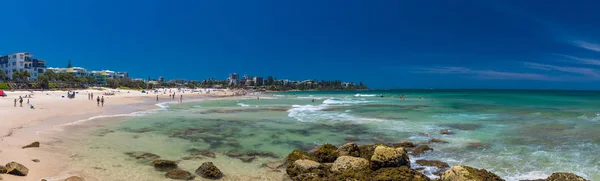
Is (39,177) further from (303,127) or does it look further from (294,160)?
(303,127)

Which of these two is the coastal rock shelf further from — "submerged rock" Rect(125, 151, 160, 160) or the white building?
the white building

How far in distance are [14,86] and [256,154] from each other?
236 feet

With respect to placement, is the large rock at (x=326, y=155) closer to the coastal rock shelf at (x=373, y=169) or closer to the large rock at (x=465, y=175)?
the coastal rock shelf at (x=373, y=169)

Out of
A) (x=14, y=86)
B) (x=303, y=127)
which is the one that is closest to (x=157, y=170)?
(x=303, y=127)

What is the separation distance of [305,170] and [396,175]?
7.54 ft

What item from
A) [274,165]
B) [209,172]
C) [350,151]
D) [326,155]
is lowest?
[274,165]

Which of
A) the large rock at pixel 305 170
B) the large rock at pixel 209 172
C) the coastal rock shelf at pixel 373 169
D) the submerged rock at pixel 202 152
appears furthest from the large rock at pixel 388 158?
the submerged rock at pixel 202 152

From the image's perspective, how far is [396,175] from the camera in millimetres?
8297

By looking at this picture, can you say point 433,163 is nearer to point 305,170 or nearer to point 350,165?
point 350,165

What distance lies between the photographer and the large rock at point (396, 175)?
8.20 metres

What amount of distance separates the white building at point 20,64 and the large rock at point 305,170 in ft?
300

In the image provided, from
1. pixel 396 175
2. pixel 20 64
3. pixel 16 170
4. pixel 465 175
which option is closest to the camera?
pixel 465 175

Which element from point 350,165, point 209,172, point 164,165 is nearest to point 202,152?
point 164,165

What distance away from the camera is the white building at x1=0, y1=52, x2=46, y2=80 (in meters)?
78.3
